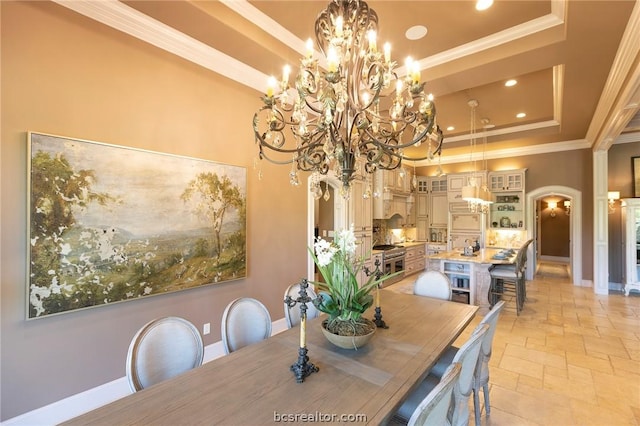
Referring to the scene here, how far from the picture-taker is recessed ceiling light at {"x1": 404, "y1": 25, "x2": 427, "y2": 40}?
2.74 metres

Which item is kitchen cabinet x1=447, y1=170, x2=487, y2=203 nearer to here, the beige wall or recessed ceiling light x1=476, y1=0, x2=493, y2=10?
recessed ceiling light x1=476, y1=0, x2=493, y2=10

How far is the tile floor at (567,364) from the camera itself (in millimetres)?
2322

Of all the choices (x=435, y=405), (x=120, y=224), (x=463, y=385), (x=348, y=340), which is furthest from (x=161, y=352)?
(x=463, y=385)

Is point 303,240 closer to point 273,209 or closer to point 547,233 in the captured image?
point 273,209

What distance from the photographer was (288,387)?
4.40ft

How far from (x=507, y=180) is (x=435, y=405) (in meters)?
7.73

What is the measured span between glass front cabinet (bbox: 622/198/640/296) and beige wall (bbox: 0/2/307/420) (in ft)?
24.2

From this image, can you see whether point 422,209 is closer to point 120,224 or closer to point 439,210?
point 439,210

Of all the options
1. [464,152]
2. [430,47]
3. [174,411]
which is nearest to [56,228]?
[174,411]

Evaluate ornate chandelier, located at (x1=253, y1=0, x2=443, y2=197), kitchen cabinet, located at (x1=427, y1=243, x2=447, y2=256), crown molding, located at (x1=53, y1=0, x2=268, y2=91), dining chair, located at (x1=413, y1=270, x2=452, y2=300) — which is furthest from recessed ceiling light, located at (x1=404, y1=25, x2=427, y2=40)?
kitchen cabinet, located at (x1=427, y1=243, x2=447, y2=256)

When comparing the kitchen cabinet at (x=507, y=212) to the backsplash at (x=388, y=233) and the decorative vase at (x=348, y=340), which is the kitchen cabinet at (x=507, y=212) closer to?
the backsplash at (x=388, y=233)

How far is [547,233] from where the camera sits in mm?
10641

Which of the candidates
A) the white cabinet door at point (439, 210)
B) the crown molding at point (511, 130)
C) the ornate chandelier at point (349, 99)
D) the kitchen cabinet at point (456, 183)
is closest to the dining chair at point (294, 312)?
the ornate chandelier at point (349, 99)

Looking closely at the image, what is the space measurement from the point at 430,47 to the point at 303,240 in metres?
2.84
